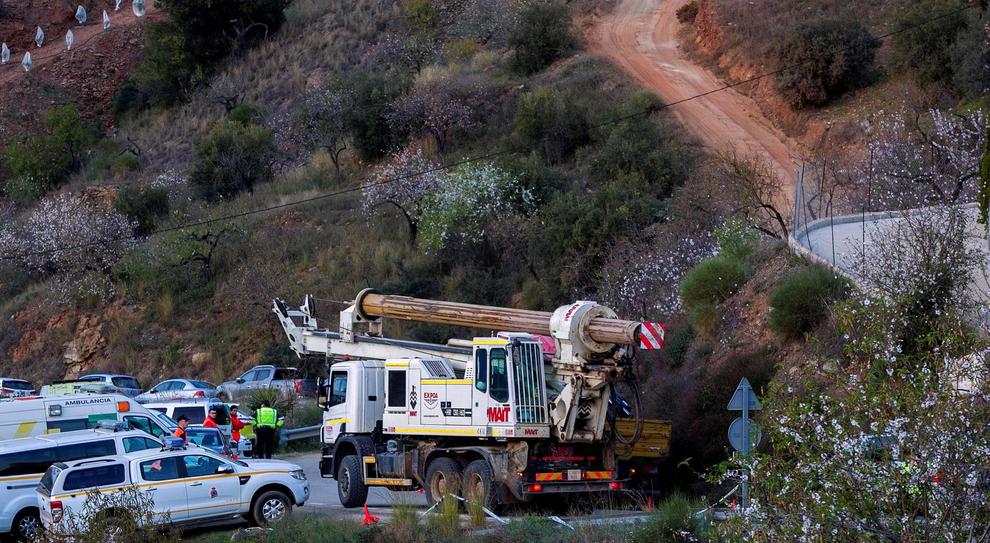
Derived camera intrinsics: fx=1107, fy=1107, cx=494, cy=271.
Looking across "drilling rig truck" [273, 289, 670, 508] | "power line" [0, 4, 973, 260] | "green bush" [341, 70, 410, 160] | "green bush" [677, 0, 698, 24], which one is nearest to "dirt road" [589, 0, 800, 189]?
"green bush" [677, 0, 698, 24]

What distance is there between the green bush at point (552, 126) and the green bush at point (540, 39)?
8.67m

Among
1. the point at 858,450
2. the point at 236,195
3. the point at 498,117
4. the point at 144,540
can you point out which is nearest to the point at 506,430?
the point at 144,540

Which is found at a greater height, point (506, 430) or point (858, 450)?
point (858, 450)

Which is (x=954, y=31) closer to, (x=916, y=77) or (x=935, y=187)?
(x=916, y=77)

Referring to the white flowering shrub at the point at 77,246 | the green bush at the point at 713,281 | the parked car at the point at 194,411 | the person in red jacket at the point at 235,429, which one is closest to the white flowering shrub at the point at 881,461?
the green bush at the point at 713,281

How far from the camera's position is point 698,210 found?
3325cm

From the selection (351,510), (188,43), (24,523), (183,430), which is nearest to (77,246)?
(183,430)

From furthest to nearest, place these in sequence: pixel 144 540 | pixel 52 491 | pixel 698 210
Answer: pixel 698 210
pixel 52 491
pixel 144 540

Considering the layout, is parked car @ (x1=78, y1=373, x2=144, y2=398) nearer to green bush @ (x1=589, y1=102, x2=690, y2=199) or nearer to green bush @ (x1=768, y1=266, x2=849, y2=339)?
green bush @ (x1=589, y1=102, x2=690, y2=199)

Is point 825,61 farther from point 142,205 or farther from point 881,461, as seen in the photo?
point 881,461

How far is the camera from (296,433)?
101ft

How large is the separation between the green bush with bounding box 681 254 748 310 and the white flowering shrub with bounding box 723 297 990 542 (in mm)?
17151

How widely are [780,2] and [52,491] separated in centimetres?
4683

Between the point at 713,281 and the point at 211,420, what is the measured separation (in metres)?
12.3
